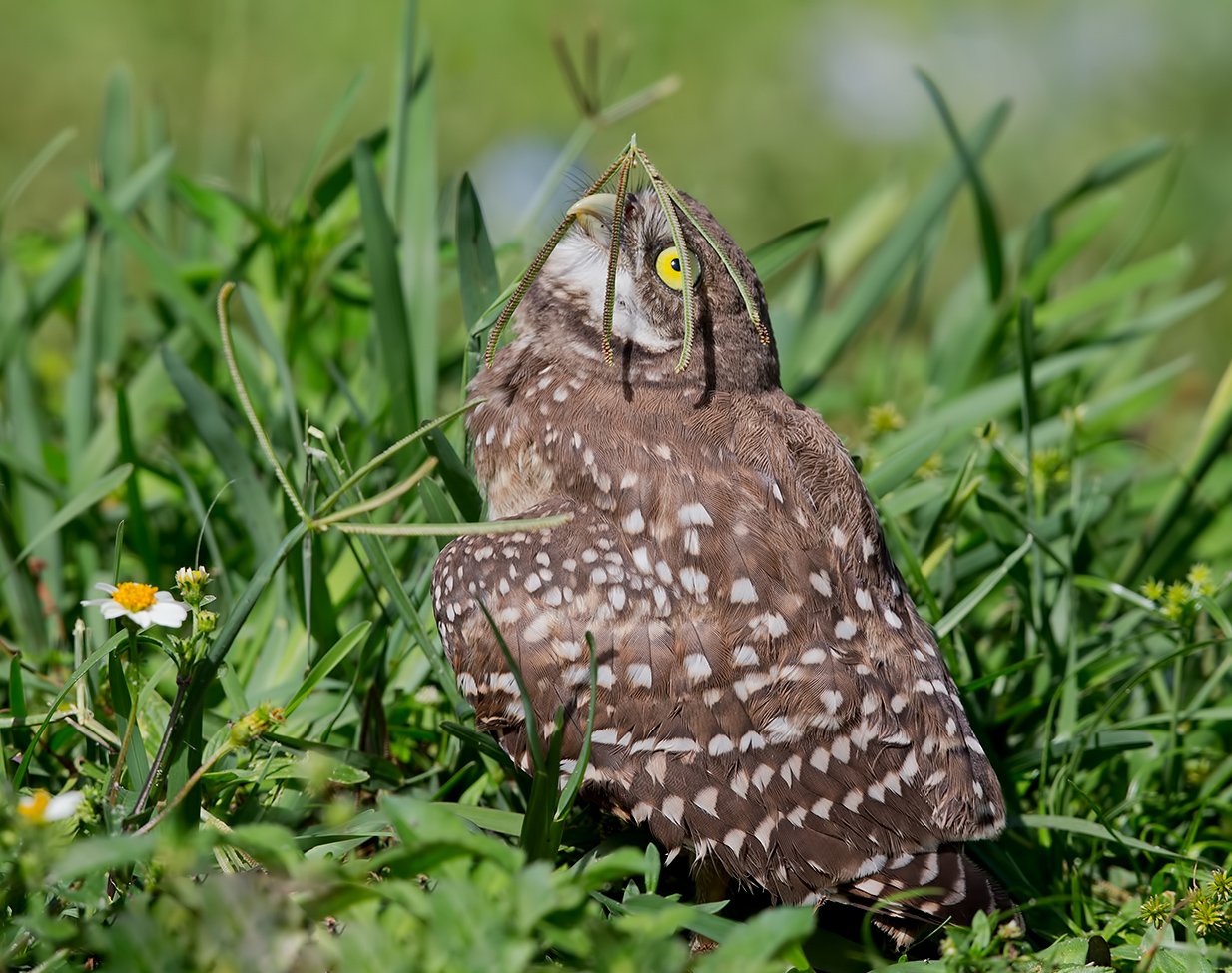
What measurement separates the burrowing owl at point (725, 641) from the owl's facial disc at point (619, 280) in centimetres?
4

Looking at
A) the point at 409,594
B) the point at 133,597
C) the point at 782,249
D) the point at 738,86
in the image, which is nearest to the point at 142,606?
the point at 133,597

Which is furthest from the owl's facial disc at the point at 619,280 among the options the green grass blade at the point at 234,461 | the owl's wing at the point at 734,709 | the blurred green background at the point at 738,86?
the blurred green background at the point at 738,86

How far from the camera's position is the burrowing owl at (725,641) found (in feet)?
8.09

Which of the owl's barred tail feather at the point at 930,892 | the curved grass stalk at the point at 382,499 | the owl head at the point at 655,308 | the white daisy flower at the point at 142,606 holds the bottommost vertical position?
the owl's barred tail feather at the point at 930,892

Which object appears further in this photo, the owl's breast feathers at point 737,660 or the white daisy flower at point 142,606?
the owl's breast feathers at point 737,660

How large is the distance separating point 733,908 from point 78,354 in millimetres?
2525

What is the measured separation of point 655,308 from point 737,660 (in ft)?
2.94

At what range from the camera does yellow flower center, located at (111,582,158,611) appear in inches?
87.2

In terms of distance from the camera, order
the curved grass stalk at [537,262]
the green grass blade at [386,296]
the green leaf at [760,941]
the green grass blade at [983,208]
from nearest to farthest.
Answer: the green leaf at [760,941] → the curved grass stalk at [537,262] → the green grass blade at [386,296] → the green grass blade at [983,208]

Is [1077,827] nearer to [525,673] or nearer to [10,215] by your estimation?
[525,673]

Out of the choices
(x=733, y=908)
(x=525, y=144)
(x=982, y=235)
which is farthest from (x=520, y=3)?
(x=733, y=908)

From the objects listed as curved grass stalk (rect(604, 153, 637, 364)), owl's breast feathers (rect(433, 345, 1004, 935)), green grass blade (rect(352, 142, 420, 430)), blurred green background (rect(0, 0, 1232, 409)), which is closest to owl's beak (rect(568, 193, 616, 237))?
curved grass stalk (rect(604, 153, 637, 364))

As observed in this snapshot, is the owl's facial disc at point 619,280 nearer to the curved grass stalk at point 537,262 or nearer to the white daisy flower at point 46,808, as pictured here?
the curved grass stalk at point 537,262

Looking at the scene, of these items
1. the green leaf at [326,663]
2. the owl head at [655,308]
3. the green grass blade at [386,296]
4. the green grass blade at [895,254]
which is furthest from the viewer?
the green grass blade at [895,254]
